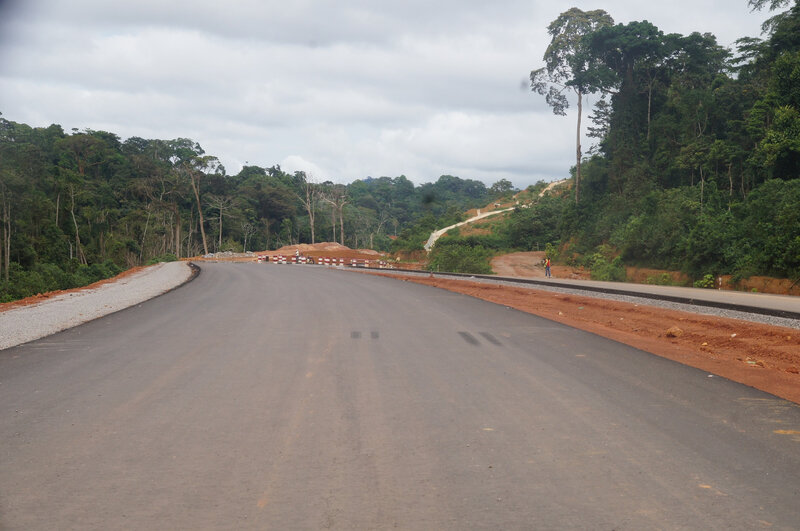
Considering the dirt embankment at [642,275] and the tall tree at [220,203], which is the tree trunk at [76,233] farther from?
the dirt embankment at [642,275]

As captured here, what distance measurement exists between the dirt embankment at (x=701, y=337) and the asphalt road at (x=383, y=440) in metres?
0.80

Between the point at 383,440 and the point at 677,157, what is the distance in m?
35.8

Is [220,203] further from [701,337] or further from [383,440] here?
[383,440]

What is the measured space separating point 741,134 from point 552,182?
55285mm

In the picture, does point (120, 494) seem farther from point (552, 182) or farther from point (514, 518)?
point (552, 182)

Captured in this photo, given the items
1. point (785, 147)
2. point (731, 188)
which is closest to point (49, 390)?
point (785, 147)

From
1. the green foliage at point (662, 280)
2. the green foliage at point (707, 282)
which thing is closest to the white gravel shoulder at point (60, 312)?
the green foliage at point (707, 282)

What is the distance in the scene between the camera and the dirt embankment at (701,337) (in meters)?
7.68

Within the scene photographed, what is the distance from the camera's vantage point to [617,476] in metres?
3.91

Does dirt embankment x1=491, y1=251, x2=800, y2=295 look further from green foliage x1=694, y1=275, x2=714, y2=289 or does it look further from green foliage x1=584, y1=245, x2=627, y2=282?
green foliage x1=584, y1=245, x2=627, y2=282

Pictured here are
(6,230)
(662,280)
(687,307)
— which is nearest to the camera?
(687,307)

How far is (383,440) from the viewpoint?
4.62 m

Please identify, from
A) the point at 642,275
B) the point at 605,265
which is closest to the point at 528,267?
the point at 605,265

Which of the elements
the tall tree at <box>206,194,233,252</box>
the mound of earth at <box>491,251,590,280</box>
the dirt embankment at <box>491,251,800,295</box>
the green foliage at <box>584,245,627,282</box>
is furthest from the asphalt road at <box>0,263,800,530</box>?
the tall tree at <box>206,194,233,252</box>
